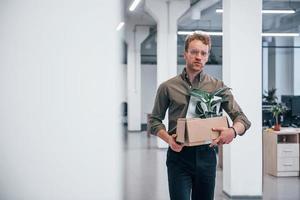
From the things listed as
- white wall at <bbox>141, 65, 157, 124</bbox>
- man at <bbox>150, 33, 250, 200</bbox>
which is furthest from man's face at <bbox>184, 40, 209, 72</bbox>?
white wall at <bbox>141, 65, 157, 124</bbox>

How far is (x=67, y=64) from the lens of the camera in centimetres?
119

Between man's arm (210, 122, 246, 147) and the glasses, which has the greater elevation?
the glasses

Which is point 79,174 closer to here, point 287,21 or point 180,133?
point 180,133

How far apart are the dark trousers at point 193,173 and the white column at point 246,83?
317 cm

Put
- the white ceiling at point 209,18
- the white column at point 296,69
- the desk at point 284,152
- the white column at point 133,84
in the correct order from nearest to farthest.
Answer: the desk at point 284,152 < the white ceiling at point 209,18 < the white column at point 133,84 < the white column at point 296,69

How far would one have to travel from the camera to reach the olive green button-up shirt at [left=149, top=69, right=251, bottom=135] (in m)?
2.31

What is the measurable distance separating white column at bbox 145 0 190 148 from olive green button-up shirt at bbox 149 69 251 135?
8091 mm

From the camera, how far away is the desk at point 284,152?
6.64 m

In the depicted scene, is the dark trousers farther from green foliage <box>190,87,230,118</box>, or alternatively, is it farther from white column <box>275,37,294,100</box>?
white column <box>275,37,294,100</box>

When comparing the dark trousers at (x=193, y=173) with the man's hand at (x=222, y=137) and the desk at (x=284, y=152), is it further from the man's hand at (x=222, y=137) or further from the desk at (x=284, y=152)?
the desk at (x=284, y=152)

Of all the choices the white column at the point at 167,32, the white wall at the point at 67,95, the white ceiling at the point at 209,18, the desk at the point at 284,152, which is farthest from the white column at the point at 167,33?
the white wall at the point at 67,95

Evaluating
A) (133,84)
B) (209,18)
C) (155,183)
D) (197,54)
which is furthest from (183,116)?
(133,84)

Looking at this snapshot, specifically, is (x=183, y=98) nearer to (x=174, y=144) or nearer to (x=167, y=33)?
(x=174, y=144)

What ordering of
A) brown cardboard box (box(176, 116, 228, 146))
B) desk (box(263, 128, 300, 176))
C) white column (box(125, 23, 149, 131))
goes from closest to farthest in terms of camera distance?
brown cardboard box (box(176, 116, 228, 146)), desk (box(263, 128, 300, 176)), white column (box(125, 23, 149, 131))
